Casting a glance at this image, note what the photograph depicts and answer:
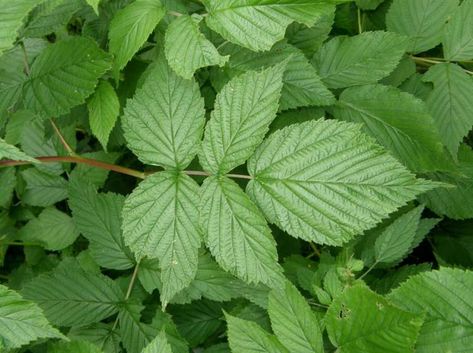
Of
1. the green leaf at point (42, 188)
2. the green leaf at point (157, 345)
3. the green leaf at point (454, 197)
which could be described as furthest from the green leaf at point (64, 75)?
the green leaf at point (454, 197)

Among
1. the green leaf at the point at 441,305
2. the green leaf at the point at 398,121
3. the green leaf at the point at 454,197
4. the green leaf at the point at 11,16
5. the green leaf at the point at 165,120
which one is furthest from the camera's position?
the green leaf at the point at 454,197

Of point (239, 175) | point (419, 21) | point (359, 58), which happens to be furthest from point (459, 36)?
point (239, 175)

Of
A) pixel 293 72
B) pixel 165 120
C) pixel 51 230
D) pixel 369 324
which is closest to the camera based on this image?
pixel 369 324

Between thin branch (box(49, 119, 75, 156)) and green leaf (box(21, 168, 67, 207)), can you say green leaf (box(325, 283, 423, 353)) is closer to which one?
thin branch (box(49, 119, 75, 156))

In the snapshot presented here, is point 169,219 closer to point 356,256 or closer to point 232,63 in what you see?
point 232,63

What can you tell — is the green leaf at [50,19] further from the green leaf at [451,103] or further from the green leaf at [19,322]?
the green leaf at [451,103]

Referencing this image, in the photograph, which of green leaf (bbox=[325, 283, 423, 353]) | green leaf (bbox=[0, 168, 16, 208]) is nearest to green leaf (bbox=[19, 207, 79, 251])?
green leaf (bbox=[0, 168, 16, 208])

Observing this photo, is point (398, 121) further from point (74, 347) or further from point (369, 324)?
point (74, 347)
